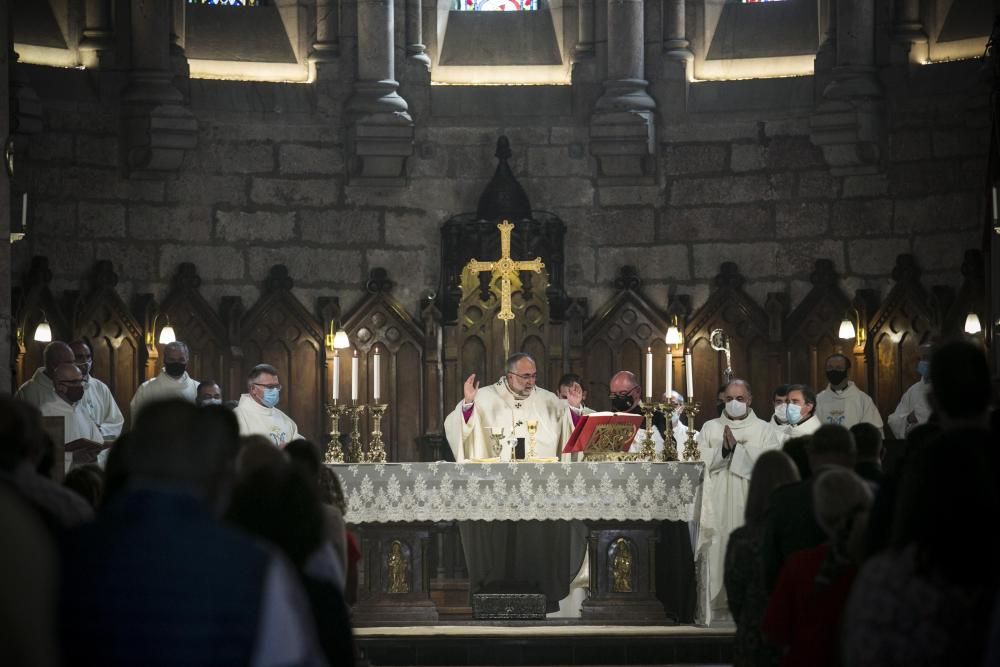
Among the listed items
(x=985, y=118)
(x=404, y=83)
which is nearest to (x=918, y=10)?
(x=985, y=118)

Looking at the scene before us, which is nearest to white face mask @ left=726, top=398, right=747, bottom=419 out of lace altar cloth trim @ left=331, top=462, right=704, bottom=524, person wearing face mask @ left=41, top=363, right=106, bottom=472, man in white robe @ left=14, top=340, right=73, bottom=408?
lace altar cloth trim @ left=331, top=462, right=704, bottom=524

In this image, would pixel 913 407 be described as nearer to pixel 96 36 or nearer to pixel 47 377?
pixel 47 377

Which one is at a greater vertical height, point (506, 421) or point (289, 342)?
point (289, 342)

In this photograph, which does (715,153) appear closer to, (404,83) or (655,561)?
(404,83)

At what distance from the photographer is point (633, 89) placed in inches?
583

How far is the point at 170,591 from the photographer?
10.5ft

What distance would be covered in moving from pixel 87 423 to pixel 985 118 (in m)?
7.55

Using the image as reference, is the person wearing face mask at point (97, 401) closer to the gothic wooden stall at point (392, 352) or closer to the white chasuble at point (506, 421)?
the white chasuble at point (506, 421)

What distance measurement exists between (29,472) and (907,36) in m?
11.1

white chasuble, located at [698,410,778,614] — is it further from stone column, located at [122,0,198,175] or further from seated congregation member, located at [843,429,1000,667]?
seated congregation member, located at [843,429,1000,667]

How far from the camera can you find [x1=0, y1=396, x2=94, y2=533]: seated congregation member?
423cm

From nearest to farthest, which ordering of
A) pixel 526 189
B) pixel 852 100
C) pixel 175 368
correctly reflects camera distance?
pixel 175 368
pixel 852 100
pixel 526 189

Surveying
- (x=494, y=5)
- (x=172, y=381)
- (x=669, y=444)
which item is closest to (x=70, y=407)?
(x=172, y=381)

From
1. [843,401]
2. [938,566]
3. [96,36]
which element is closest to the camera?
[938,566]
